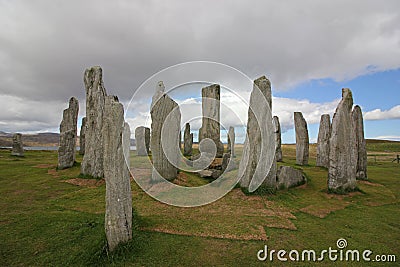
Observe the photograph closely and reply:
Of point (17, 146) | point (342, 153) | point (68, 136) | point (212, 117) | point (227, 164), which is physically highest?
point (212, 117)

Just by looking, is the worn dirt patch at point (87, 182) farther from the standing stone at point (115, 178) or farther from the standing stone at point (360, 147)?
the standing stone at point (360, 147)

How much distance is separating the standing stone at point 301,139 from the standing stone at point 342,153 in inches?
314

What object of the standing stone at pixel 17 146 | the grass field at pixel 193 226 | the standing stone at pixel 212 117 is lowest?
the grass field at pixel 193 226

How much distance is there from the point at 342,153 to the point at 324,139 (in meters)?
7.26

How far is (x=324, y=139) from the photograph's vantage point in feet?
53.2

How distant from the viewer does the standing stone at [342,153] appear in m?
9.43

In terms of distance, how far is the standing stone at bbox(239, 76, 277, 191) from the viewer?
9.43m

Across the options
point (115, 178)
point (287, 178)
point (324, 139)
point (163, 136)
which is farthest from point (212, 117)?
point (115, 178)

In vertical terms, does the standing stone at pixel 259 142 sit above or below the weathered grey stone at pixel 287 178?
above

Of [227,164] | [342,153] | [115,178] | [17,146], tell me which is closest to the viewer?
[115,178]

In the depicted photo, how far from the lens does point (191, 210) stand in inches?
298

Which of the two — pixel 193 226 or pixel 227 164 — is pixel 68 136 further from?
pixel 193 226

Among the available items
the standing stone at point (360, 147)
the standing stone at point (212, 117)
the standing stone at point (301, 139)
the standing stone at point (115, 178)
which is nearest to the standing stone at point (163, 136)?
the standing stone at point (115, 178)

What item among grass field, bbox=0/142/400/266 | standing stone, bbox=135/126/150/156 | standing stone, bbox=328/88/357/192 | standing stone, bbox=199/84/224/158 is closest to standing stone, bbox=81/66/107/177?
grass field, bbox=0/142/400/266
